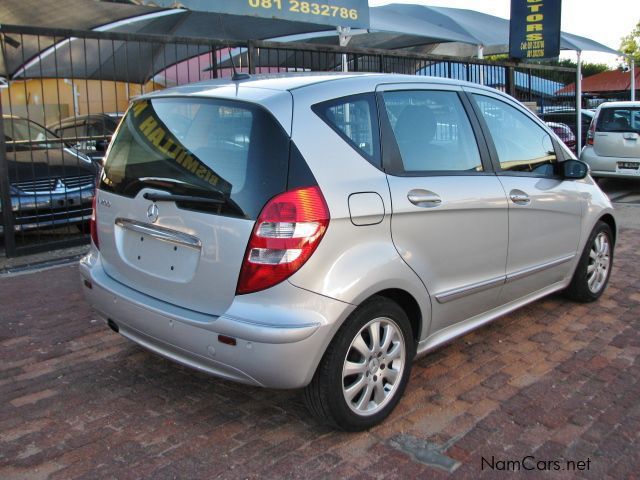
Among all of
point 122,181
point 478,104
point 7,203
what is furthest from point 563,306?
point 7,203

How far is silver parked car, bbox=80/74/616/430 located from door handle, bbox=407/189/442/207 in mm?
10

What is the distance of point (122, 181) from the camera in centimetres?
346

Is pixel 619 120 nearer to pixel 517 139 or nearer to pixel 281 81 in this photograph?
pixel 517 139

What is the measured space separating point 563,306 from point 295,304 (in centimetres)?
311

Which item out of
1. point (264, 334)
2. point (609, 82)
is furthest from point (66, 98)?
point (609, 82)

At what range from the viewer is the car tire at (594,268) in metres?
4.98

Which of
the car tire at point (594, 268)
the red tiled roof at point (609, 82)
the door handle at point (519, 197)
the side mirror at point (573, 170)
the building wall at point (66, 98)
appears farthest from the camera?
the red tiled roof at point (609, 82)

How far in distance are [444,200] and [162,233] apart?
59.0 inches

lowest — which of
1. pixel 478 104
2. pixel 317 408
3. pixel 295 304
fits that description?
pixel 317 408

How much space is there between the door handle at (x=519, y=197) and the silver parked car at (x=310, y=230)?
0.01 meters

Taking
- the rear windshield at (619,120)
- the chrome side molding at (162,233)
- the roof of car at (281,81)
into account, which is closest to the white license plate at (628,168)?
the rear windshield at (619,120)

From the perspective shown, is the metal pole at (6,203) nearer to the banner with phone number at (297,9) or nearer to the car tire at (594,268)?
the banner with phone number at (297,9)

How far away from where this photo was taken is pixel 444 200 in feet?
11.5

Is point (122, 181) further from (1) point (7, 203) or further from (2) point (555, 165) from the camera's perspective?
(1) point (7, 203)
